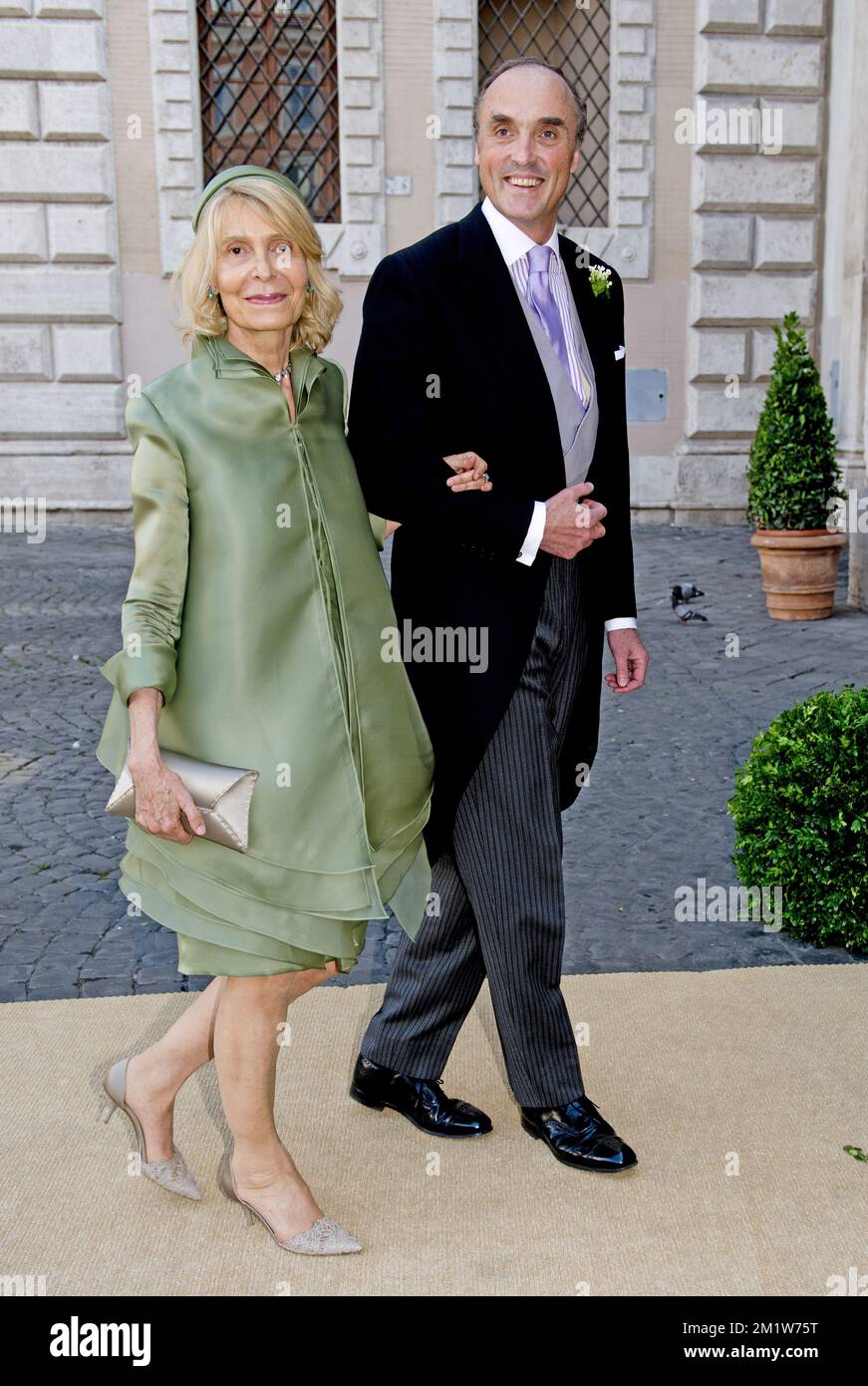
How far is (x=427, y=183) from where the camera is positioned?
516 inches

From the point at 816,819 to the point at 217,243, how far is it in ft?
8.48

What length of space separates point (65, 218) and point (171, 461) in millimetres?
11405

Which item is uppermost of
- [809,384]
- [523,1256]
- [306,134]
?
[306,134]

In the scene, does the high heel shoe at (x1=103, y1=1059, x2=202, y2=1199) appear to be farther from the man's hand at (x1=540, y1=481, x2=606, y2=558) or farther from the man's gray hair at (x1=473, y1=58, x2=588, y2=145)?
the man's gray hair at (x1=473, y1=58, x2=588, y2=145)

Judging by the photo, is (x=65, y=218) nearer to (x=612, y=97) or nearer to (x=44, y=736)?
(x=612, y=97)

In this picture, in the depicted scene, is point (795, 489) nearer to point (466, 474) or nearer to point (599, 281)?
point (599, 281)

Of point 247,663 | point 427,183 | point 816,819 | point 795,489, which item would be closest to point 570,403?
point 247,663

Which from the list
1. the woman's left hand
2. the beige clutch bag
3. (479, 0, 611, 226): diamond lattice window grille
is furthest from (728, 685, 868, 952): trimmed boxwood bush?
(479, 0, 611, 226): diamond lattice window grille

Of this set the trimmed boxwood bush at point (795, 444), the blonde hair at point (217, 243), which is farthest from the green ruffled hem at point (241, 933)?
the trimmed boxwood bush at point (795, 444)

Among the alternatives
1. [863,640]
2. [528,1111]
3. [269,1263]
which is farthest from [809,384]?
[269,1263]

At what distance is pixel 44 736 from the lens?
263 inches

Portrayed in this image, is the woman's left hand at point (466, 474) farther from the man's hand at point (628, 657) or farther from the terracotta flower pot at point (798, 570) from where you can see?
the terracotta flower pot at point (798, 570)

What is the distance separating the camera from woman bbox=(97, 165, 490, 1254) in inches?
95.2

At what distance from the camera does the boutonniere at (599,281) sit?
9.79 ft
